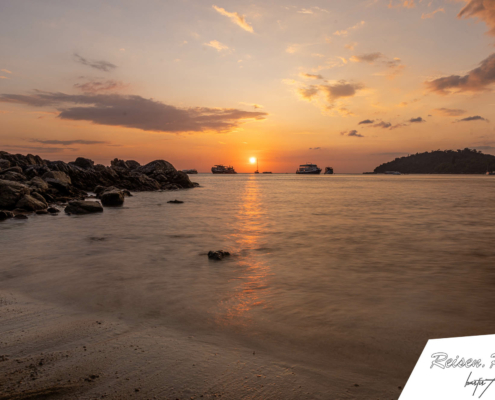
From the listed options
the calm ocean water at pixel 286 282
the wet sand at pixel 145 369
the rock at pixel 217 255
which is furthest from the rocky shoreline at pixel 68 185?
the wet sand at pixel 145 369

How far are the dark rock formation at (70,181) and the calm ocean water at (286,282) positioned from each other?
4.53m

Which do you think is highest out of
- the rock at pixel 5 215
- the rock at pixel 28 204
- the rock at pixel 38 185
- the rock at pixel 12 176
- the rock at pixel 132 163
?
the rock at pixel 132 163

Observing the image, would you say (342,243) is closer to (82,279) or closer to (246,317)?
(246,317)

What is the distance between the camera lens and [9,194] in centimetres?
1639

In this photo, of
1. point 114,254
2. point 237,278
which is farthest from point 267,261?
point 114,254

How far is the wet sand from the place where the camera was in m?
2.78

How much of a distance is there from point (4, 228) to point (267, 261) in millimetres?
10887

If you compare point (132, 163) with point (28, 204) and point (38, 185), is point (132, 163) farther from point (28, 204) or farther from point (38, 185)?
point (28, 204)

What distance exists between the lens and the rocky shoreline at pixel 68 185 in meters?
16.7

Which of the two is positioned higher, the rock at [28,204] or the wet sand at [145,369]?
the rock at [28,204]

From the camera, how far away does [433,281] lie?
6.68 metres

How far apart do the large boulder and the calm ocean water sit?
151 inches

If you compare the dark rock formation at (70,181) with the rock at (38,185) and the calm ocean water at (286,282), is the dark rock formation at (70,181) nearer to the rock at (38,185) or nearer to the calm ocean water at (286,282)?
the rock at (38,185)

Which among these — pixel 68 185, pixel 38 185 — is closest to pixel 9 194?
pixel 38 185
